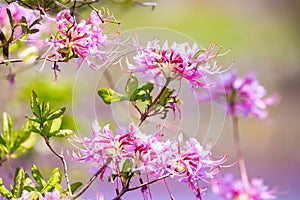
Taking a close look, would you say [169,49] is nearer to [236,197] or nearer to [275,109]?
[236,197]

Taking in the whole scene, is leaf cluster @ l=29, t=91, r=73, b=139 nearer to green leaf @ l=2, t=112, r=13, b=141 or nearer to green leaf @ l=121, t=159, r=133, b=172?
green leaf @ l=121, t=159, r=133, b=172

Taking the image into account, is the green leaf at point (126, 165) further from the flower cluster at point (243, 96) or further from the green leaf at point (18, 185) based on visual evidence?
the flower cluster at point (243, 96)

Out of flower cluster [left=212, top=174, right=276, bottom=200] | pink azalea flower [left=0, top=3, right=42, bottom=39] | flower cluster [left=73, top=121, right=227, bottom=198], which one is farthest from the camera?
flower cluster [left=212, top=174, right=276, bottom=200]

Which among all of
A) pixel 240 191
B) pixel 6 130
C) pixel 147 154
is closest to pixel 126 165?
pixel 147 154

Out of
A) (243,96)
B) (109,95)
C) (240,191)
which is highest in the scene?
(243,96)

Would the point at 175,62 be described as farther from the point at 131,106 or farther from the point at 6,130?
the point at 6,130

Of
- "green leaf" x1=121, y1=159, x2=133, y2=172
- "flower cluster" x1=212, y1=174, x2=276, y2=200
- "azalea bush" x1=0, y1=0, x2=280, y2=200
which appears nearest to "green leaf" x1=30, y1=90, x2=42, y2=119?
"azalea bush" x1=0, y1=0, x2=280, y2=200
